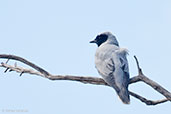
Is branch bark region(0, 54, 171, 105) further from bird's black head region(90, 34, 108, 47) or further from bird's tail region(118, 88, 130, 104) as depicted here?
bird's black head region(90, 34, 108, 47)

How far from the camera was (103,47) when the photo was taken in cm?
790

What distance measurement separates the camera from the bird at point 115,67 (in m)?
6.36

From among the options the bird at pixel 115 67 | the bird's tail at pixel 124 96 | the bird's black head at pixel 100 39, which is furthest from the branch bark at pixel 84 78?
the bird's black head at pixel 100 39

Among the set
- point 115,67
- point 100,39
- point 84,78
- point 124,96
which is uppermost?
point 100,39

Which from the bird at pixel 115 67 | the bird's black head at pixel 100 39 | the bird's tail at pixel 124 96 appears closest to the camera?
the bird's tail at pixel 124 96

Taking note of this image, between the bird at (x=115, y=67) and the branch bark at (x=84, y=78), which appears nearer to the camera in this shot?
the branch bark at (x=84, y=78)

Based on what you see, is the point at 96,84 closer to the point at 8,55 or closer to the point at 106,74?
the point at 106,74

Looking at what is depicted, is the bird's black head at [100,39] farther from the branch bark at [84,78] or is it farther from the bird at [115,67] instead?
the branch bark at [84,78]

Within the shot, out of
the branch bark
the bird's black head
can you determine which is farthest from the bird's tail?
the bird's black head

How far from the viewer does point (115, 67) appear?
6879mm

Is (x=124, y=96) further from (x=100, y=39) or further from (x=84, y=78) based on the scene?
(x=100, y=39)

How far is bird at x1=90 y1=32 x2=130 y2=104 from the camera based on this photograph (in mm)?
6359

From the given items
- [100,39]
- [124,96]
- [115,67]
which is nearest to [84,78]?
[124,96]

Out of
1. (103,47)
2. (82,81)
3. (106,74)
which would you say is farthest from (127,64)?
(82,81)
